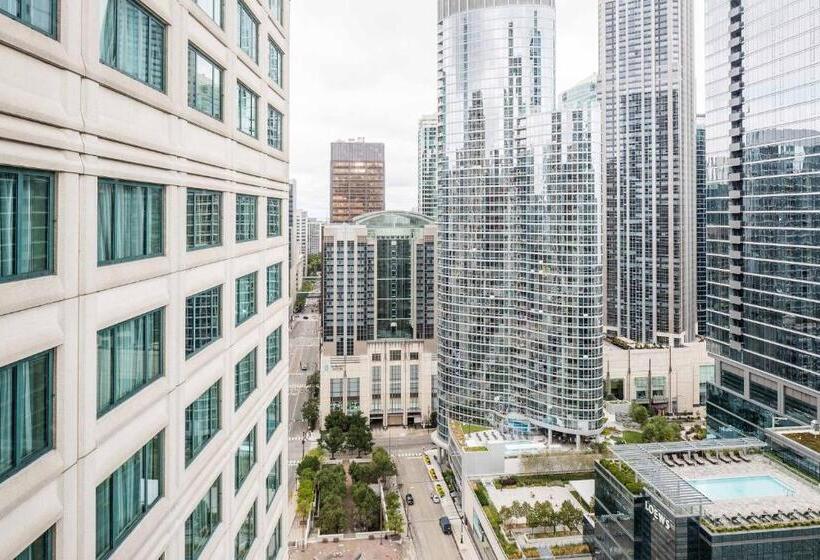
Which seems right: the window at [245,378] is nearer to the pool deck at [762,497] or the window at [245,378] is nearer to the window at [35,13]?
the window at [35,13]

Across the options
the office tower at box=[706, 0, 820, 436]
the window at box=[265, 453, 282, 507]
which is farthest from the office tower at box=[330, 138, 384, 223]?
the window at box=[265, 453, 282, 507]

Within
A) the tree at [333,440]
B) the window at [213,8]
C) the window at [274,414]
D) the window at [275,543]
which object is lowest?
the tree at [333,440]

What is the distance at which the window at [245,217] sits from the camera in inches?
482

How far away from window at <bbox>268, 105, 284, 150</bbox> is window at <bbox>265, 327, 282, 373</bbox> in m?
5.06

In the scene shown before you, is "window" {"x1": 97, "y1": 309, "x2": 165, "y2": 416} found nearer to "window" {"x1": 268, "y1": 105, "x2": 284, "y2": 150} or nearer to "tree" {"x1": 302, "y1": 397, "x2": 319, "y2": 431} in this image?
"window" {"x1": 268, "y1": 105, "x2": 284, "y2": 150}

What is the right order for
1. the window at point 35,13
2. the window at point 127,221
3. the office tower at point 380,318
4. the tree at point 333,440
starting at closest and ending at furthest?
the window at point 35,13
the window at point 127,221
the tree at point 333,440
the office tower at point 380,318

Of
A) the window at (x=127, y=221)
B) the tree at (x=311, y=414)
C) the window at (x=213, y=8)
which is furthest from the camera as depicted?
the tree at (x=311, y=414)

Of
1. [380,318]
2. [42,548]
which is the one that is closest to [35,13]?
[42,548]

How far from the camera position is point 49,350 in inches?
237

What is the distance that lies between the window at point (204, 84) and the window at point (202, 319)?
3.37 metres

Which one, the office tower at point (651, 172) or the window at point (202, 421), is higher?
the office tower at point (651, 172)

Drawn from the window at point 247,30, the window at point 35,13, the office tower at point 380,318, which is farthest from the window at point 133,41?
the office tower at point 380,318

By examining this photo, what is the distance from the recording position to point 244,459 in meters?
12.9

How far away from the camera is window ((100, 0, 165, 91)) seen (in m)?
7.02
